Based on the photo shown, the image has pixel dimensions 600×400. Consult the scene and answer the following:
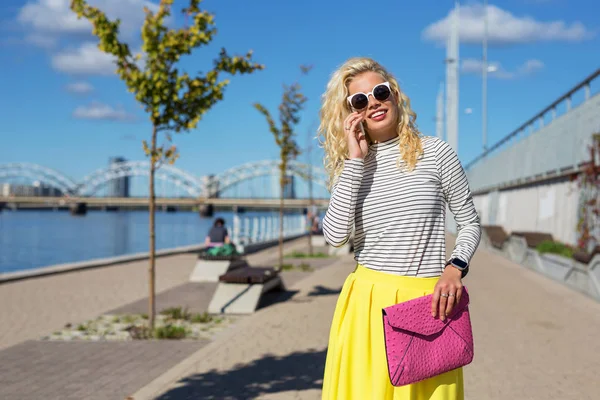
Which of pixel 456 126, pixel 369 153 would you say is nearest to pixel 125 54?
pixel 369 153

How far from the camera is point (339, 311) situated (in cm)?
237

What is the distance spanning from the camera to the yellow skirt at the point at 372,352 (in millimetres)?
2213

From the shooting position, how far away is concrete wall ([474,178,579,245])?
14.6 metres

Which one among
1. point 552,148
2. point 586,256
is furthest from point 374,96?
point 552,148

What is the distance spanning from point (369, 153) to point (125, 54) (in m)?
6.21

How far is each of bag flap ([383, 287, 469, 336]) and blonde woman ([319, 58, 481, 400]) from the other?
0.09ft

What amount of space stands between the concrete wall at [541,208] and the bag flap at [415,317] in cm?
1263

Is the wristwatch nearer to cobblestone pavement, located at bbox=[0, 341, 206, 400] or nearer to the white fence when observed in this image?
cobblestone pavement, located at bbox=[0, 341, 206, 400]

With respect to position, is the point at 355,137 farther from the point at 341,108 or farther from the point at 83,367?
the point at 83,367

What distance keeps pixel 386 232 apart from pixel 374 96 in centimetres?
47

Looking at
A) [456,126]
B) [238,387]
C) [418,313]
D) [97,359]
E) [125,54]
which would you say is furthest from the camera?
[456,126]

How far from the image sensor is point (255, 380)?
5523mm

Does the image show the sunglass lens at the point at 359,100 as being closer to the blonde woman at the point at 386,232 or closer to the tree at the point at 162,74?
the blonde woman at the point at 386,232

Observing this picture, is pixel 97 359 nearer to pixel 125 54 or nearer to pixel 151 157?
pixel 151 157
